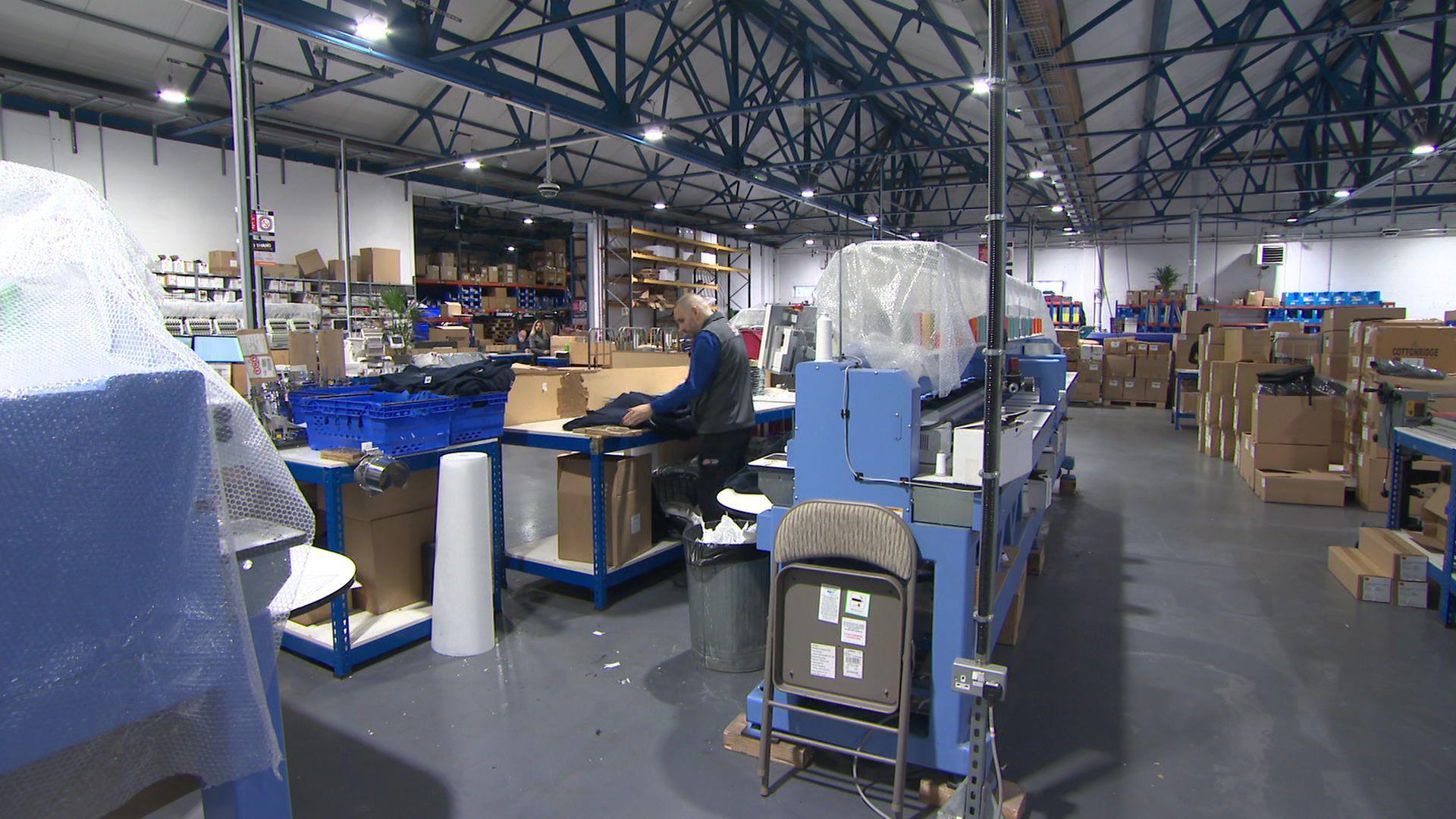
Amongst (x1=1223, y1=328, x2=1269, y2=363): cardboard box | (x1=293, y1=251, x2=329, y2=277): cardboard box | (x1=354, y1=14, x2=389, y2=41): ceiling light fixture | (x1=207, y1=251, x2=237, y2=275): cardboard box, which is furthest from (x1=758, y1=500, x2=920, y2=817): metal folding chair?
(x1=293, y1=251, x2=329, y2=277): cardboard box

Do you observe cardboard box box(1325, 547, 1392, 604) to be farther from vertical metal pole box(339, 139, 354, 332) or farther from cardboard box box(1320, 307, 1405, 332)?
vertical metal pole box(339, 139, 354, 332)

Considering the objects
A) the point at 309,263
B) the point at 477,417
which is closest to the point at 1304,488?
Answer: the point at 477,417

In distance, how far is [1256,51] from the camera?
8.13m

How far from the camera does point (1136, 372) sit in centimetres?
1216

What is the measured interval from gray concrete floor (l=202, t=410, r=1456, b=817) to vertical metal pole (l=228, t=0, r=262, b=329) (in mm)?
1879

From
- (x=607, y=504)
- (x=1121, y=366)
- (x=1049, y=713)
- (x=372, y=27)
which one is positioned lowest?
(x=1049, y=713)

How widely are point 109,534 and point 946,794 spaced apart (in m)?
2.03

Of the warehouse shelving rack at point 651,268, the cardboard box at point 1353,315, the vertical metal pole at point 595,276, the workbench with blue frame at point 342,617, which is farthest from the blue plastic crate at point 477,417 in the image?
the vertical metal pole at point 595,276

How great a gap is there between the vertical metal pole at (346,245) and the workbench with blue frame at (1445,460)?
10265mm

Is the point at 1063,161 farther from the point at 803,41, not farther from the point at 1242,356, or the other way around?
the point at 803,41

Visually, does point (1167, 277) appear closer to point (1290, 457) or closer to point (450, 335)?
point (1290, 457)

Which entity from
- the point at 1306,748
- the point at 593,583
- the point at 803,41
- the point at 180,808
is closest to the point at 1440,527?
the point at 1306,748

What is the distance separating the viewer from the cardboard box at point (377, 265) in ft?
34.0

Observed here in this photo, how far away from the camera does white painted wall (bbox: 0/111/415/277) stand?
782cm
